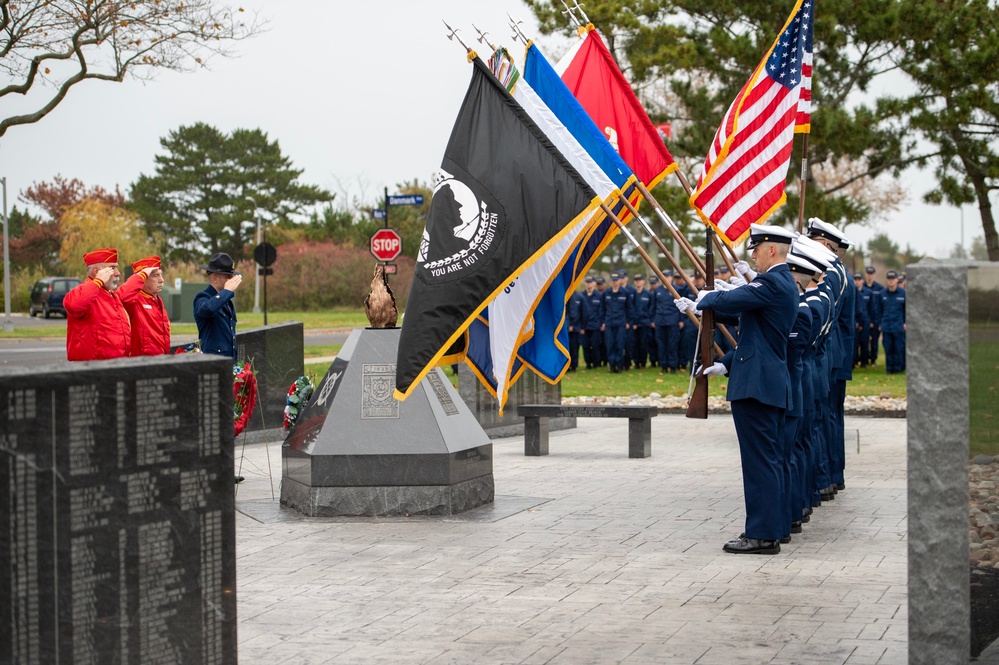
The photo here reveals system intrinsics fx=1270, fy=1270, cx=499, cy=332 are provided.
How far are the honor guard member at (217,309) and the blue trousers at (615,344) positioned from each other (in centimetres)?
1520

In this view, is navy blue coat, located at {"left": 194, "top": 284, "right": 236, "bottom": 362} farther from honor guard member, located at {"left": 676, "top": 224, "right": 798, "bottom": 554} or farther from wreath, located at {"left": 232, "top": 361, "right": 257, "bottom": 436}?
honor guard member, located at {"left": 676, "top": 224, "right": 798, "bottom": 554}

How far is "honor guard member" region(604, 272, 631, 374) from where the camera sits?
2611 cm

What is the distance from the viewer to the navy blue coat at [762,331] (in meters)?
8.15

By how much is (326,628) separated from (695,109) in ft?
71.6

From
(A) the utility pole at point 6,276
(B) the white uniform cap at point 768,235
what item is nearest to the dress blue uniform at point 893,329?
(B) the white uniform cap at point 768,235

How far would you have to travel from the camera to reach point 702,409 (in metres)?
8.80

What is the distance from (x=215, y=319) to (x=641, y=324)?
16015 mm

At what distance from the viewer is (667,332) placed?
2588 centimetres

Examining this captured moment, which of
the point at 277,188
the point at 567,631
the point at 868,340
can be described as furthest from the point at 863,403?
the point at 277,188

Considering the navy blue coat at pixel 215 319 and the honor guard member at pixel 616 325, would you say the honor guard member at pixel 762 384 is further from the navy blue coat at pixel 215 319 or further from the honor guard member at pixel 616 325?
the honor guard member at pixel 616 325

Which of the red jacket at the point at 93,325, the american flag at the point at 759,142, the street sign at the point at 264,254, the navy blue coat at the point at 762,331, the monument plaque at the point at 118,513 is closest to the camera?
the monument plaque at the point at 118,513

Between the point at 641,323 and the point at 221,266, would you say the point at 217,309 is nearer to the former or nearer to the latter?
the point at 221,266

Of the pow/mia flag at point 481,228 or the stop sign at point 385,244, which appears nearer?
the pow/mia flag at point 481,228

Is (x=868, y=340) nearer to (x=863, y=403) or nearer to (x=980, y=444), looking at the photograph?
(x=863, y=403)
